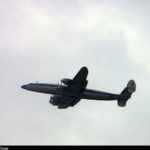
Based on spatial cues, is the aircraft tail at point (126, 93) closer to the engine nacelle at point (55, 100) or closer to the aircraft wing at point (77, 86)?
the aircraft wing at point (77, 86)

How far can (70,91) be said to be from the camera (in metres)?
64.3

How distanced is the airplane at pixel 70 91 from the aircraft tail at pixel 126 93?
5.64 ft

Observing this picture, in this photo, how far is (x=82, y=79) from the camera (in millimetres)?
62812

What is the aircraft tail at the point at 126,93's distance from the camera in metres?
71.2

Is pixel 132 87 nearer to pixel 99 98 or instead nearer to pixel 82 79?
pixel 99 98

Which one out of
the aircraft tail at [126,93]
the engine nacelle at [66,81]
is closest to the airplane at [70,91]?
the engine nacelle at [66,81]

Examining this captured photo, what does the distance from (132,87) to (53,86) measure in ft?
54.7

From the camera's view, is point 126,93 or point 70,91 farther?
point 126,93

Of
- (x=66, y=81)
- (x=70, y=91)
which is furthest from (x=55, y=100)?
(x=66, y=81)

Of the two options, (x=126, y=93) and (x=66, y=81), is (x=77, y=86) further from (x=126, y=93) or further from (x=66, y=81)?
(x=126, y=93)

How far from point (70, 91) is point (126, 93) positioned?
516 inches

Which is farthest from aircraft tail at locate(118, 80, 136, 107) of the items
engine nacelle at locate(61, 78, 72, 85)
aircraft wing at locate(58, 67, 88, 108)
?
engine nacelle at locate(61, 78, 72, 85)
